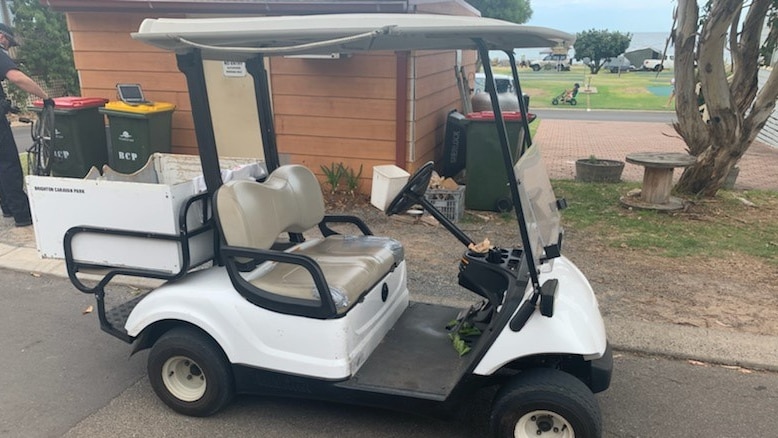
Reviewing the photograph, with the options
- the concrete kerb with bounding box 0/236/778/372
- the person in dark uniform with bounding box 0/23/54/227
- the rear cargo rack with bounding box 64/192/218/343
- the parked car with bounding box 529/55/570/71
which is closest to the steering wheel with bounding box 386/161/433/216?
the rear cargo rack with bounding box 64/192/218/343

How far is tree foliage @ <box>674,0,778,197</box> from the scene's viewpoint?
6.37m

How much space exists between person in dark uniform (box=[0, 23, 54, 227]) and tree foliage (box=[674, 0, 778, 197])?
6.57 m

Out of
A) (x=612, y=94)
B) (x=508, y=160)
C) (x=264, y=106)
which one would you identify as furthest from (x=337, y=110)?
(x=612, y=94)

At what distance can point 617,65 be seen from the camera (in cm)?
4444

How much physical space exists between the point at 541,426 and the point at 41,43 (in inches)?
654

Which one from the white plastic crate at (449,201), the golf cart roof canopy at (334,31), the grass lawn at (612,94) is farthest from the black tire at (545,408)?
the grass lawn at (612,94)

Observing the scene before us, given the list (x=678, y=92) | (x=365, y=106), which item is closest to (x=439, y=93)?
(x=365, y=106)

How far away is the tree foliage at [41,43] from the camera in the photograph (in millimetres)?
15016

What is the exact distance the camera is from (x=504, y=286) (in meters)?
2.90

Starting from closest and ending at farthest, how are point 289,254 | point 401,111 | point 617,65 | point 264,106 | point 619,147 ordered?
1. point 289,254
2. point 264,106
3. point 401,111
4. point 619,147
5. point 617,65

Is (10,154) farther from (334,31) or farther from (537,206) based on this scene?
(537,206)

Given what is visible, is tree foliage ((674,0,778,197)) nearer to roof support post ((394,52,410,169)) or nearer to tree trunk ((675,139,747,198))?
Answer: tree trunk ((675,139,747,198))

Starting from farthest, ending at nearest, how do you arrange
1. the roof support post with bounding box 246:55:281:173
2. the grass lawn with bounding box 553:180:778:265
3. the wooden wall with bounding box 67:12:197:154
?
the wooden wall with bounding box 67:12:197:154
the grass lawn with bounding box 553:180:778:265
the roof support post with bounding box 246:55:281:173

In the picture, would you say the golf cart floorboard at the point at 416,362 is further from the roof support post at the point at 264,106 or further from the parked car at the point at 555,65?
the parked car at the point at 555,65
